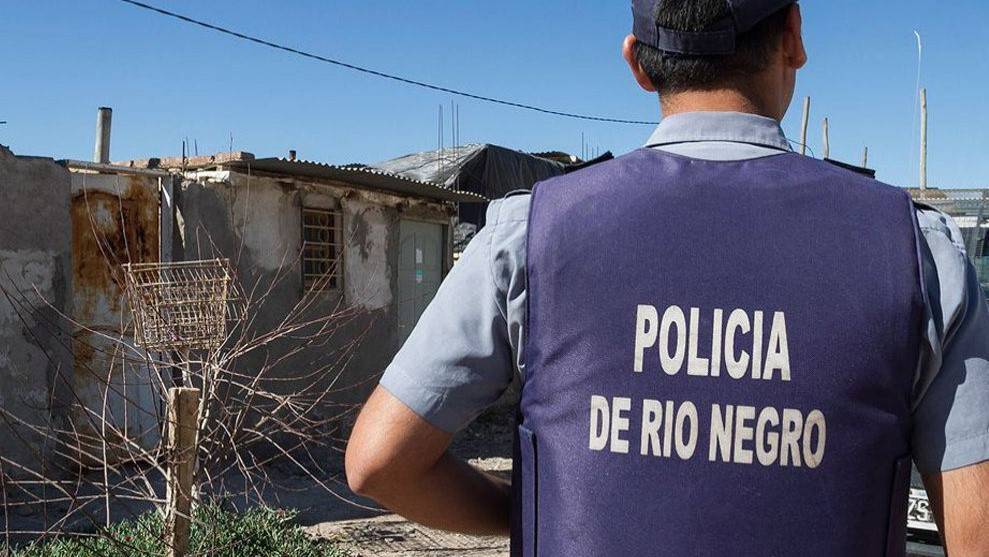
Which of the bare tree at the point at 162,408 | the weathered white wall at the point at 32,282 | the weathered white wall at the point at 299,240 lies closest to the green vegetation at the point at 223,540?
A: the bare tree at the point at 162,408

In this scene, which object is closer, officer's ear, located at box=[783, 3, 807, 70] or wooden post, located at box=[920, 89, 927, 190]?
officer's ear, located at box=[783, 3, 807, 70]

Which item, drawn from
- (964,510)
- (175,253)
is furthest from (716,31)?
(175,253)

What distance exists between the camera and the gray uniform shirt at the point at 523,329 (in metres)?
1.08

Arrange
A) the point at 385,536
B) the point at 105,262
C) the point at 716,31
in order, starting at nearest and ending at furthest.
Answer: the point at 716,31 → the point at 385,536 → the point at 105,262

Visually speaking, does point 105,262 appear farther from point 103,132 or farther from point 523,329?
point 523,329

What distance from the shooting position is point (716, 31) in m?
1.17

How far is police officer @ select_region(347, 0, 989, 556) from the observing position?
107 centimetres

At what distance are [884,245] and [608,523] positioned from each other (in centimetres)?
46

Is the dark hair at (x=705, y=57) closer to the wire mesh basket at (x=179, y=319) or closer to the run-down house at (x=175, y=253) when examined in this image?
the wire mesh basket at (x=179, y=319)

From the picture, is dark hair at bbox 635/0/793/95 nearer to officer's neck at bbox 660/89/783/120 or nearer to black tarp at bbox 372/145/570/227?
officer's neck at bbox 660/89/783/120

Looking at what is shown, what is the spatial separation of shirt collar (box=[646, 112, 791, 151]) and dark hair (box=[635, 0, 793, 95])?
43 millimetres

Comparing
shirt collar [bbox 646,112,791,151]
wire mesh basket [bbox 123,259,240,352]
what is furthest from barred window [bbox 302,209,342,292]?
shirt collar [bbox 646,112,791,151]

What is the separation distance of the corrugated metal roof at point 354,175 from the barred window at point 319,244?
424mm

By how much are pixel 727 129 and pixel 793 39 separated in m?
0.16
